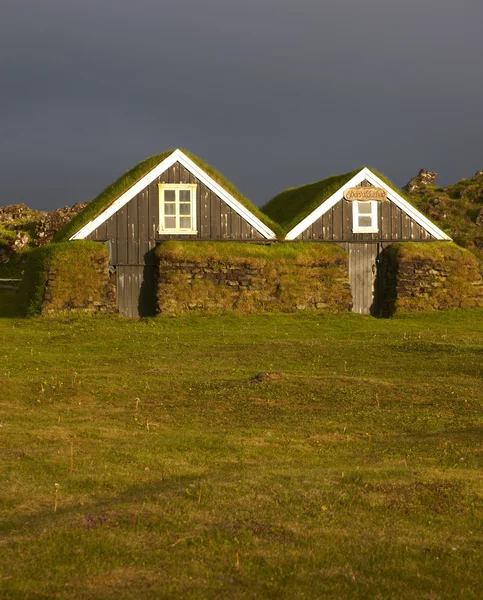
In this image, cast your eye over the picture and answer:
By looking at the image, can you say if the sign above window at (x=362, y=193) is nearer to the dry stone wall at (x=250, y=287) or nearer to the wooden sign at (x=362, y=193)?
the wooden sign at (x=362, y=193)

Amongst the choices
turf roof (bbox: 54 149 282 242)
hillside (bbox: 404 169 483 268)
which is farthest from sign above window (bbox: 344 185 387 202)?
hillside (bbox: 404 169 483 268)

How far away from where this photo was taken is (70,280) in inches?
1356

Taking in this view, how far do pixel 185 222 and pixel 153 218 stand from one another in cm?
146

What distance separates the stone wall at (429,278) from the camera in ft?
127

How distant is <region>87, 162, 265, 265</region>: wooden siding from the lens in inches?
1443

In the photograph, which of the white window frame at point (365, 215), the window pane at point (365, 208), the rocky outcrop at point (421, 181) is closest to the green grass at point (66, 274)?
the white window frame at point (365, 215)

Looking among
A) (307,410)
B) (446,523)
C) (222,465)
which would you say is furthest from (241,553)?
(307,410)

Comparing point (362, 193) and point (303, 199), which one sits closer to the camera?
point (362, 193)

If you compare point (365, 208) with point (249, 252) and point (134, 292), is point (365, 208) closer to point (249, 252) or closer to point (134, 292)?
point (249, 252)

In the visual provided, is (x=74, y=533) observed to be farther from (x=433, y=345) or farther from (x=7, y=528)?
(x=433, y=345)

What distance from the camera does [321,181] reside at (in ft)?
143

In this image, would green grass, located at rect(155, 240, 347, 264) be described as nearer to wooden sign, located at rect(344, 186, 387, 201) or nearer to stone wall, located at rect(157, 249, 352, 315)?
stone wall, located at rect(157, 249, 352, 315)

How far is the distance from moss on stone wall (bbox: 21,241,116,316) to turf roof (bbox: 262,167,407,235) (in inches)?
352

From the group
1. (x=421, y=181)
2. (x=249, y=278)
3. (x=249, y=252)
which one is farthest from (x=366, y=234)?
(x=421, y=181)
